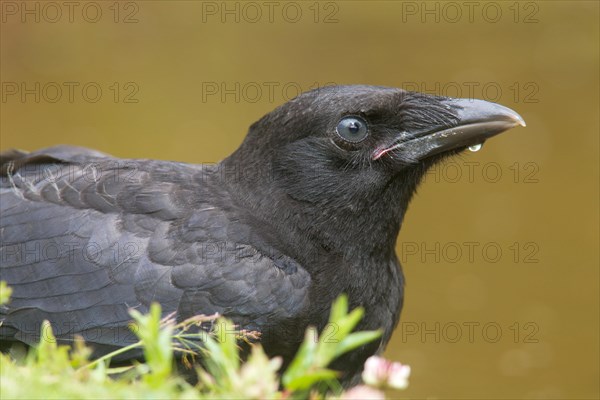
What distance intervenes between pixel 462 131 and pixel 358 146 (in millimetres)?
539

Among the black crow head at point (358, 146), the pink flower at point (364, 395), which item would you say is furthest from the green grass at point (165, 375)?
the black crow head at point (358, 146)

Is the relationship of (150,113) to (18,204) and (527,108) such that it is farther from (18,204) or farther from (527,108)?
(18,204)

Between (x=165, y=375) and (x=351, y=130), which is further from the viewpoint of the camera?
(x=351, y=130)

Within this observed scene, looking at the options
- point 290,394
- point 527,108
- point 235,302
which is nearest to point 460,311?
point 527,108

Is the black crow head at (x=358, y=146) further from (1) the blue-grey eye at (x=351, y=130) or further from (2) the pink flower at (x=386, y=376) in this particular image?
(2) the pink flower at (x=386, y=376)

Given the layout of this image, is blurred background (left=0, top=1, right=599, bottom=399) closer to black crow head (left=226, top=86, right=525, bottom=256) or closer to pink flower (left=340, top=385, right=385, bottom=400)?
black crow head (left=226, top=86, right=525, bottom=256)

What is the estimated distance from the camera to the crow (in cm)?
487

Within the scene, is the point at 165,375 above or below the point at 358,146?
below

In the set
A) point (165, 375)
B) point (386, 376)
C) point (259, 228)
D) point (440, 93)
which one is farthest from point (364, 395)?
point (440, 93)

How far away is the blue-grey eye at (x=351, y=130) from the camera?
16.7 ft

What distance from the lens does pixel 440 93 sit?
40.2 feet

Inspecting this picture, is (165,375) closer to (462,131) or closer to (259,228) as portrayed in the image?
(259,228)

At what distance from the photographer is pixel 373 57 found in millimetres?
14656

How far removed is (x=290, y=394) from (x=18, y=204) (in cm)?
264
